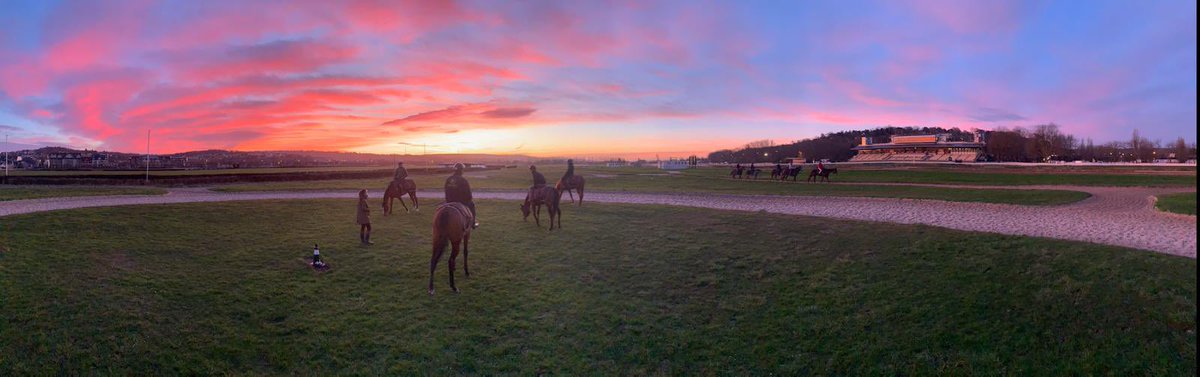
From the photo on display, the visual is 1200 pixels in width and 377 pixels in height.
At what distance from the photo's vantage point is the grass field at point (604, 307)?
7.79 metres

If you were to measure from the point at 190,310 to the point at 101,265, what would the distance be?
434cm

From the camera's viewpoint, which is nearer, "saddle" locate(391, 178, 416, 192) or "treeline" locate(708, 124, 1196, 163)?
"saddle" locate(391, 178, 416, 192)

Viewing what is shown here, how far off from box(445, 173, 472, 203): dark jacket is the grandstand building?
110619mm

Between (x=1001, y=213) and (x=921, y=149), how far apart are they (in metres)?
117

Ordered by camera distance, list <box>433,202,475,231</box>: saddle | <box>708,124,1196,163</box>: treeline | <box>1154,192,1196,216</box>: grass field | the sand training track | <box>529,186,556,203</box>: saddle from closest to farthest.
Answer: <box>433,202,475,231</box>: saddle, the sand training track, <box>529,186,556,203</box>: saddle, <box>1154,192,1196,216</box>: grass field, <box>708,124,1196,163</box>: treeline

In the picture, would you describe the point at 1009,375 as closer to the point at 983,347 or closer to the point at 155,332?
the point at 983,347

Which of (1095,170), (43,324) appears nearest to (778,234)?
(43,324)

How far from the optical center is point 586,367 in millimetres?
7918

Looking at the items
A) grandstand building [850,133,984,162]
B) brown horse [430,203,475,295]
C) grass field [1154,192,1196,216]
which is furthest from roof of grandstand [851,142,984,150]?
brown horse [430,203,475,295]

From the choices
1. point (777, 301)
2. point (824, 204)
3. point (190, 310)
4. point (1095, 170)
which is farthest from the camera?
point (1095, 170)

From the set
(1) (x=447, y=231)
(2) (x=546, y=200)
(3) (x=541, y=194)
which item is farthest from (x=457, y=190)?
(3) (x=541, y=194)

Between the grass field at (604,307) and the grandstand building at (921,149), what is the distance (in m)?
106

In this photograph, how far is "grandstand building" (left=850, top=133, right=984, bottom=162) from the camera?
355 feet

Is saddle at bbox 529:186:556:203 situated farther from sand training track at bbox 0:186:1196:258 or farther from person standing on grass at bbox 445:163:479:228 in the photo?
person standing on grass at bbox 445:163:479:228
